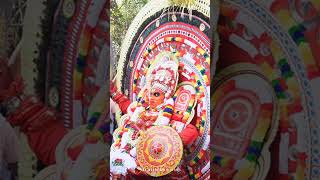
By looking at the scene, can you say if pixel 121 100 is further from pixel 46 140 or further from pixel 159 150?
pixel 46 140

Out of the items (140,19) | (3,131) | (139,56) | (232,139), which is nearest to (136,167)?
(139,56)

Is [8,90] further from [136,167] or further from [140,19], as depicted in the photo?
[140,19]

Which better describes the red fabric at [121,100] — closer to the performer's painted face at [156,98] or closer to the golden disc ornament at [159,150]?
the performer's painted face at [156,98]

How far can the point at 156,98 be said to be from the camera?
5.64 metres

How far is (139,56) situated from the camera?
5.96m

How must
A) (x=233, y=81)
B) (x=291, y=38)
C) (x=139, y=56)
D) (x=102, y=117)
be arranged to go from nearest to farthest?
(x=291, y=38)
(x=233, y=81)
(x=102, y=117)
(x=139, y=56)

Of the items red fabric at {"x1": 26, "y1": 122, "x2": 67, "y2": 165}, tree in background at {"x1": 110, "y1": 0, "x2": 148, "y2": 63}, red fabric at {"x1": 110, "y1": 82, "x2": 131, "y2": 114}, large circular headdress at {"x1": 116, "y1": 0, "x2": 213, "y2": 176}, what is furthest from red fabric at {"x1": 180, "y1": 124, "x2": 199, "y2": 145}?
red fabric at {"x1": 26, "y1": 122, "x2": 67, "y2": 165}

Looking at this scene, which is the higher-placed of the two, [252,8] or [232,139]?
[252,8]

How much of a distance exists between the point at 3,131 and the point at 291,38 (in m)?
1.29

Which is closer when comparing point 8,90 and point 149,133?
point 8,90

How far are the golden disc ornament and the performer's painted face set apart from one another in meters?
0.25

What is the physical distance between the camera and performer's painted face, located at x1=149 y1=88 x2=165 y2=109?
5598 mm

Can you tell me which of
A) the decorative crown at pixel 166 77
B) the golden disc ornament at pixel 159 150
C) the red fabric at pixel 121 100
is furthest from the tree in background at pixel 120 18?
the golden disc ornament at pixel 159 150

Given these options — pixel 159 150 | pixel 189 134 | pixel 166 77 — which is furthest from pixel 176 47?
pixel 159 150
